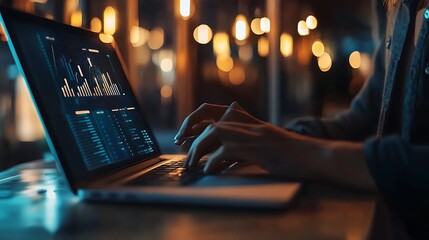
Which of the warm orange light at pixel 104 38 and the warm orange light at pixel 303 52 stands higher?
the warm orange light at pixel 104 38

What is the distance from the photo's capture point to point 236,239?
47 centimetres

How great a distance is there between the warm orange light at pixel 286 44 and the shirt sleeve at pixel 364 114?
2694mm

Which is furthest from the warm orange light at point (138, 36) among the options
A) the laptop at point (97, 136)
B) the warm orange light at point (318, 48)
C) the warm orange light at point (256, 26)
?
the laptop at point (97, 136)

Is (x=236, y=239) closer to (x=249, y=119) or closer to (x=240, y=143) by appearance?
(x=240, y=143)

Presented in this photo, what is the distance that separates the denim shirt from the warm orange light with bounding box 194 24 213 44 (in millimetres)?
3058

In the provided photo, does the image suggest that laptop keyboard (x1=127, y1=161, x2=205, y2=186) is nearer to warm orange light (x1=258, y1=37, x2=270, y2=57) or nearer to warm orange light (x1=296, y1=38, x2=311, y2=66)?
warm orange light (x1=258, y1=37, x2=270, y2=57)

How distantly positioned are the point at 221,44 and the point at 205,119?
3520 mm

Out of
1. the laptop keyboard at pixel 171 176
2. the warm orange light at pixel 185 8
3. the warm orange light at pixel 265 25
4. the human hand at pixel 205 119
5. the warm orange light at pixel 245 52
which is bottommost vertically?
the warm orange light at pixel 245 52

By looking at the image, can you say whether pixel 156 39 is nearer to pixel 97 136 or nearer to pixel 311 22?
pixel 311 22

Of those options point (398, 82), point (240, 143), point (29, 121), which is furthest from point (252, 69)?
point (240, 143)

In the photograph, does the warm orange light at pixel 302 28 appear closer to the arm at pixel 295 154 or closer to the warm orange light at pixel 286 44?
the warm orange light at pixel 286 44

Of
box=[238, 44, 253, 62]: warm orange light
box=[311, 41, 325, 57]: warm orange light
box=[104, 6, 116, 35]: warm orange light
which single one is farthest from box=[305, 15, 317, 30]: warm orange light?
box=[104, 6, 116, 35]: warm orange light

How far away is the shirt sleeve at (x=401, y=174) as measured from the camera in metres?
0.59

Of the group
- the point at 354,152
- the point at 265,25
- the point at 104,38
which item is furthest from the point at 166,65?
the point at 354,152
